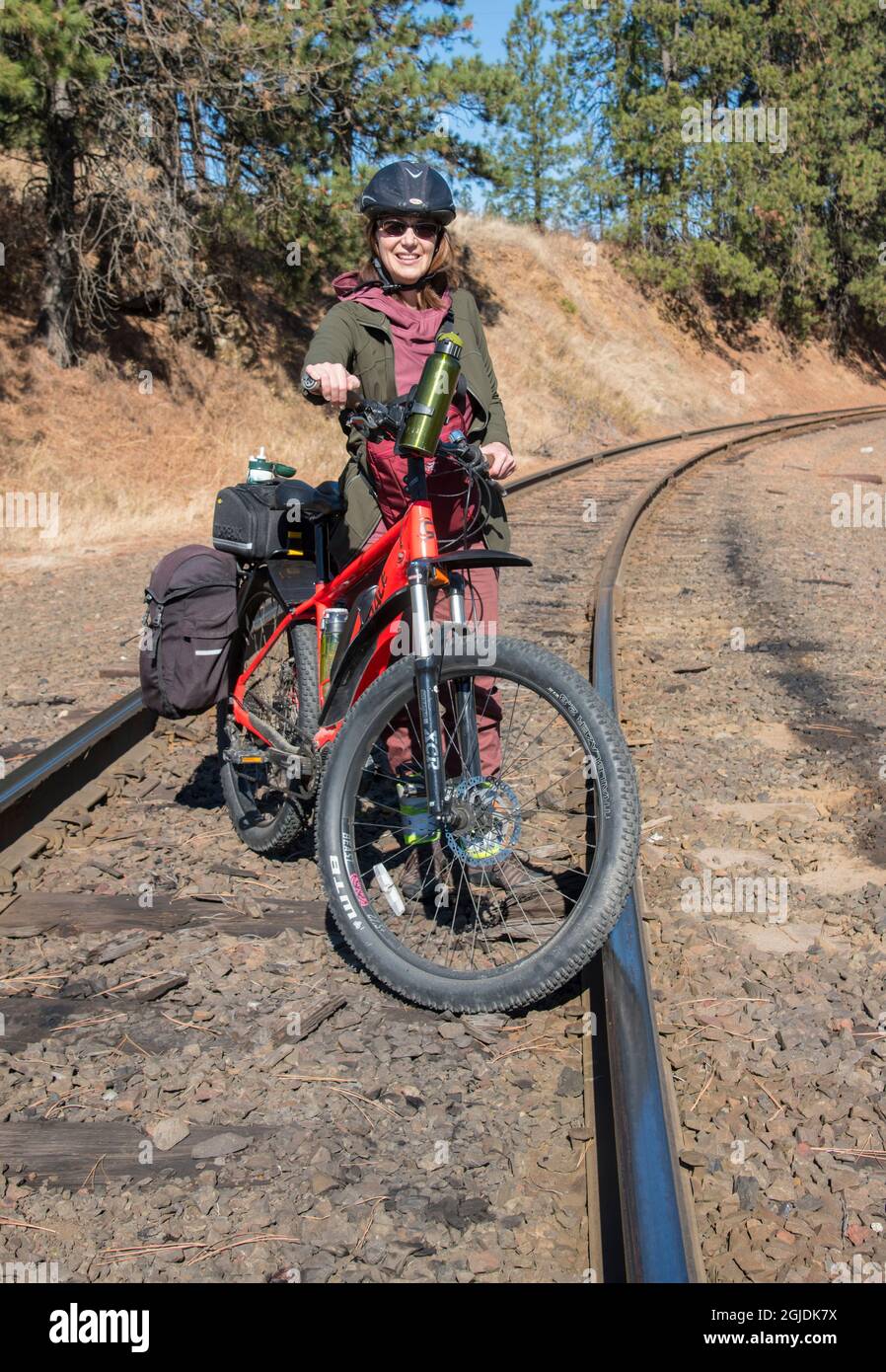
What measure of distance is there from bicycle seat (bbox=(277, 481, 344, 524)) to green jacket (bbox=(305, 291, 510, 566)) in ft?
0.95

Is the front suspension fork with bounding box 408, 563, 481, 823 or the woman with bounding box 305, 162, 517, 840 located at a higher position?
the woman with bounding box 305, 162, 517, 840

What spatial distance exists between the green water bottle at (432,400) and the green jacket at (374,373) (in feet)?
1.03

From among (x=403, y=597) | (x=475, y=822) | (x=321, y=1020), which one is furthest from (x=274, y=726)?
(x=321, y=1020)

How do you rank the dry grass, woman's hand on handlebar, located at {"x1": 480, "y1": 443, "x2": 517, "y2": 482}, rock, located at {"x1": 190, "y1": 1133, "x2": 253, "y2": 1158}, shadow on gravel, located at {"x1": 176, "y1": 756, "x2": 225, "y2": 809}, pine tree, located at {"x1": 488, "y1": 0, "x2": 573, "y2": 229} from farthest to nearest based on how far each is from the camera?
pine tree, located at {"x1": 488, "y1": 0, "x2": 573, "y2": 229} → the dry grass → shadow on gravel, located at {"x1": 176, "y1": 756, "x2": 225, "y2": 809} → woman's hand on handlebar, located at {"x1": 480, "y1": 443, "x2": 517, "y2": 482} → rock, located at {"x1": 190, "y1": 1133, "x2": 253, "y2": 1158}

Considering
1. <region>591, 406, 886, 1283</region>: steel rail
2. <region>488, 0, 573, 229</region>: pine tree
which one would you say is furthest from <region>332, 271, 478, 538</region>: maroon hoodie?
<region>488, 0, 573, 229</region>: pine tree

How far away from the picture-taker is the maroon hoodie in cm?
342

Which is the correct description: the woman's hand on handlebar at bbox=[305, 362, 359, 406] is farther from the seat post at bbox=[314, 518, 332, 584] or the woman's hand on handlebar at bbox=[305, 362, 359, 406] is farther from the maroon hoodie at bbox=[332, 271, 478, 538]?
the seat post at bbox=[314, 518, 332, 584]

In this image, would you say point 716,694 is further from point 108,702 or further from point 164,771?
point 108,702

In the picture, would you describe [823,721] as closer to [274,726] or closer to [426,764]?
[274,726]

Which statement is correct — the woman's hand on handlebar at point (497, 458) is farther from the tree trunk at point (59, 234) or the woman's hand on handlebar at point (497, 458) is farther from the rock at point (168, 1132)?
the tree trunk at point (59, 234)

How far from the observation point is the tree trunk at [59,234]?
17547mm

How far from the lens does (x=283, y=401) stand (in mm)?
23547

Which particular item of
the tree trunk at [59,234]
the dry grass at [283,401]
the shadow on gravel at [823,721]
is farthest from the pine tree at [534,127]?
the shadow on gravel at [823,721]
